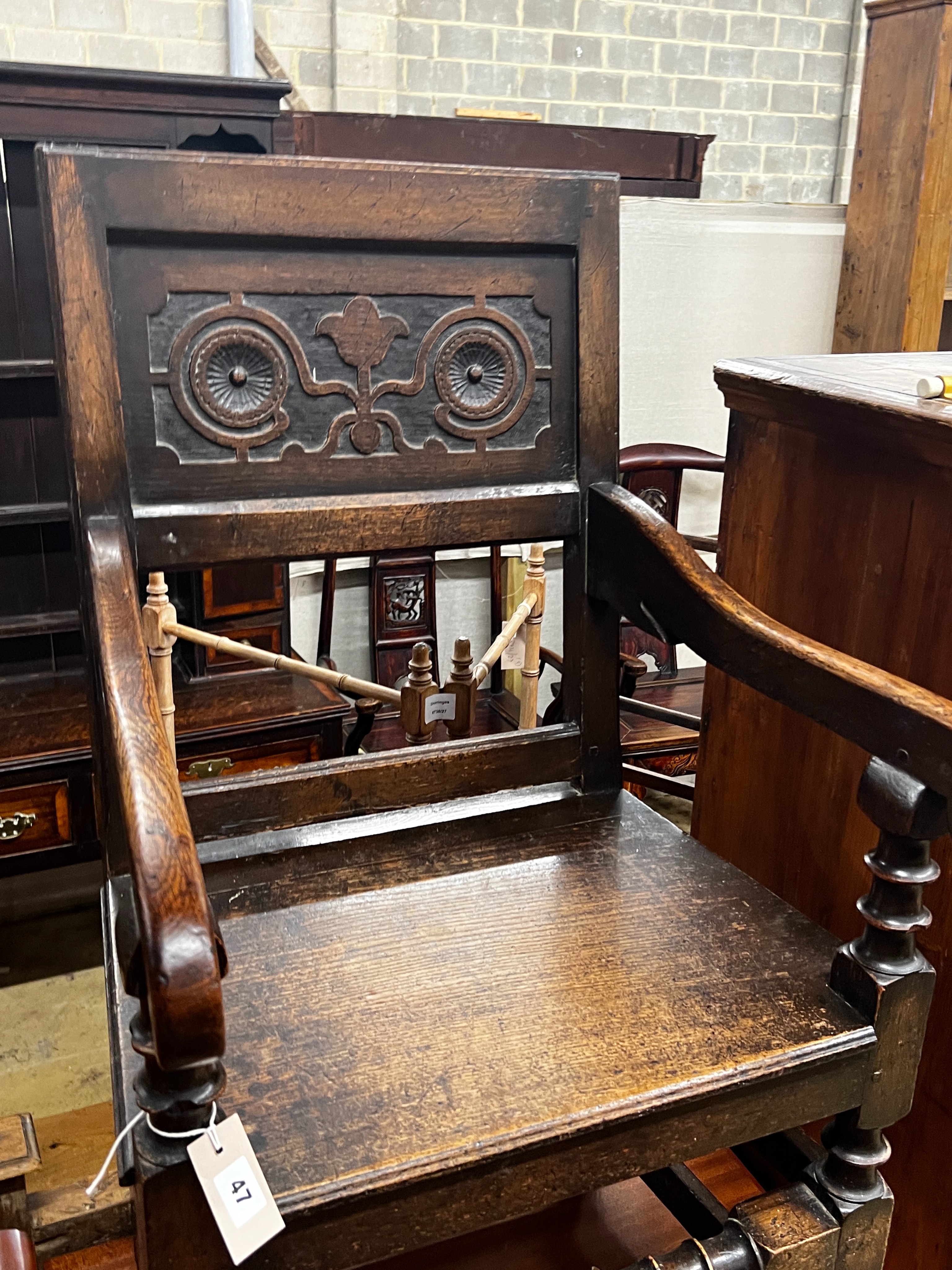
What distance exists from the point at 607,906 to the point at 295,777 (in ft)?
1.04

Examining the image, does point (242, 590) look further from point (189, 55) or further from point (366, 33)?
point (366, 33)

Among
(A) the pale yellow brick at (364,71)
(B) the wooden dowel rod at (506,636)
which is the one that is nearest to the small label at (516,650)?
(B) the wooden dowel rod at (506,636)

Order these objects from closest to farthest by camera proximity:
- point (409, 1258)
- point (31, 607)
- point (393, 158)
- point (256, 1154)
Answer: point (256, 1154), point (409, 1258), point (31, 607), point (393, 158)

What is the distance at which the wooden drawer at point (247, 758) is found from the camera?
78.2 inches

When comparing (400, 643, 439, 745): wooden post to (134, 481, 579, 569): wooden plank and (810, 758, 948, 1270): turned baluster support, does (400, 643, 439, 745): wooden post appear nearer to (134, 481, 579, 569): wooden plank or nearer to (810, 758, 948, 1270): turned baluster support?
(134, 481, 579, 569): wooden plank

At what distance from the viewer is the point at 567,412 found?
3.59 feet

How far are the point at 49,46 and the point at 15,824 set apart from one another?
2223mm

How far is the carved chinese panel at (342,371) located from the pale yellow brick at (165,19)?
8.28 feet

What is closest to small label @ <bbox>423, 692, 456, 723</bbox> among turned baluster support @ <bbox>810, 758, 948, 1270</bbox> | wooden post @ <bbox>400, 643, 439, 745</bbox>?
wooden post @ <bbox>400, 643, 439, 745</bbox>

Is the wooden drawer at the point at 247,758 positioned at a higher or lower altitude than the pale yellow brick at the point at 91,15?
lower

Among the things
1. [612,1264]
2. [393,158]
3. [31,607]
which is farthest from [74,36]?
[612,1264]

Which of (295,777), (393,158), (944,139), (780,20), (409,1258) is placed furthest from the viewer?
(780,20)

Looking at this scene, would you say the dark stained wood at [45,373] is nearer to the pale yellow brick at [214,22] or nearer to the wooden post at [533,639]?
the wooden post at [533,639]

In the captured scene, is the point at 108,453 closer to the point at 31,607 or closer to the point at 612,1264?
the point at 612,1264
